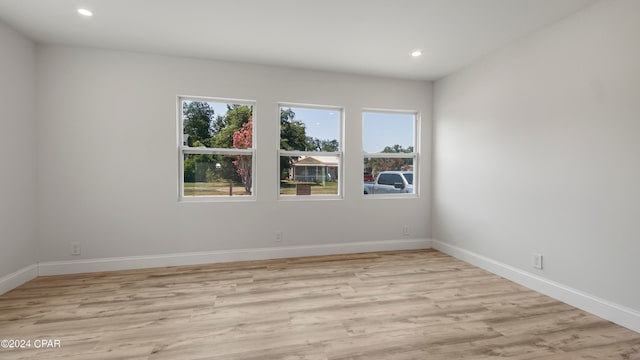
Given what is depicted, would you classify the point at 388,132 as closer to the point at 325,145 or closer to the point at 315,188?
the point at 325,145

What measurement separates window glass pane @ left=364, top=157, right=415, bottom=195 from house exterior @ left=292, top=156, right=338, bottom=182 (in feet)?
1.71

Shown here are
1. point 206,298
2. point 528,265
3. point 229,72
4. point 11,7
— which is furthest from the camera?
point 229,72

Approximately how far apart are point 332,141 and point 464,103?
1836 mm

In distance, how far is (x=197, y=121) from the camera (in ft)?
12.1

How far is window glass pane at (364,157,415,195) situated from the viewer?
4.35 m

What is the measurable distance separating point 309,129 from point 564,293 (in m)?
3.30

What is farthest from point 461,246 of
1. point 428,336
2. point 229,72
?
point 229,72

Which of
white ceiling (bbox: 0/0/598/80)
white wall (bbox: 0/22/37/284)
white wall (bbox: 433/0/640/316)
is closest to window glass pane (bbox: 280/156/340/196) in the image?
white ceiling (bbox: 0/0/598/80)

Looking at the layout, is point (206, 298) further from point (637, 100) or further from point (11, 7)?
point (637, 100)

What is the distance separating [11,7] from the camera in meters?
2.46

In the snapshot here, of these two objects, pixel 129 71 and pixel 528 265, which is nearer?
pixel 528 265

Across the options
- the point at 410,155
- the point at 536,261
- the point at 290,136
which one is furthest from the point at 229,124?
the point at 536,261

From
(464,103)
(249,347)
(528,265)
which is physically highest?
(464,103)

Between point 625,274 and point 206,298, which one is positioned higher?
point 625,274
